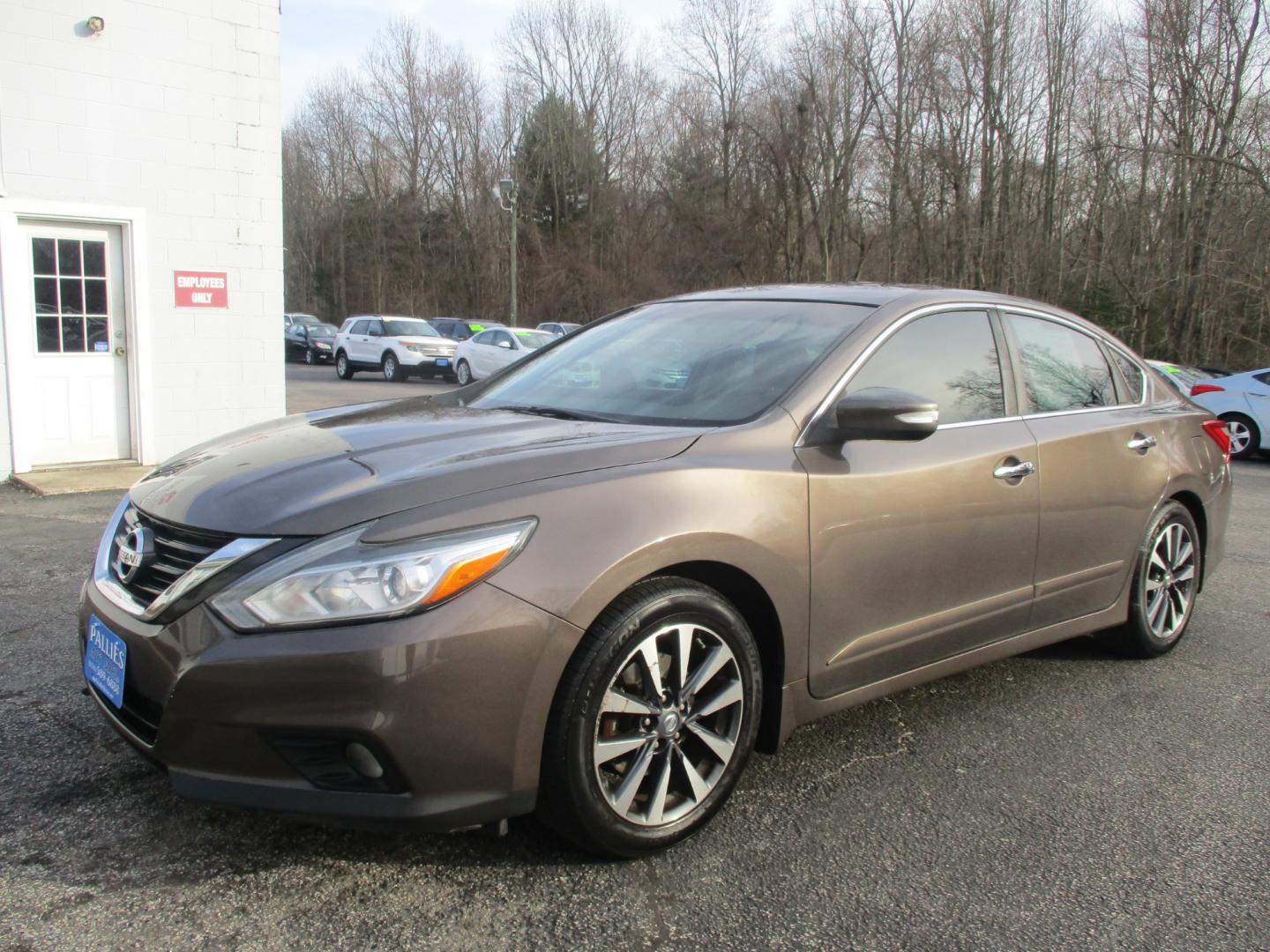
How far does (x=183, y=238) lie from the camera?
9.29 metres

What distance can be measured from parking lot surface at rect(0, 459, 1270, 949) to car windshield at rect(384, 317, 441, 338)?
22.6m

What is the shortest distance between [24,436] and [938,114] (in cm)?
3002

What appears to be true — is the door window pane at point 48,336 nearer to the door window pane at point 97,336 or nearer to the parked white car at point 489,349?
the door window pane at point 97,336

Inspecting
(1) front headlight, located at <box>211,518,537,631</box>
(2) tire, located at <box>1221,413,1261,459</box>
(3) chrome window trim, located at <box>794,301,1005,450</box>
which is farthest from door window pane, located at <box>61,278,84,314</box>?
(2) tire, located at <box>1221,413,1261,459</box>

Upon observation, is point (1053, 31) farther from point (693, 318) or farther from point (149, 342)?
point (693, 318)

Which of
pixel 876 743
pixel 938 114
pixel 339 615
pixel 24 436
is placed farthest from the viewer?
pixel 938 114

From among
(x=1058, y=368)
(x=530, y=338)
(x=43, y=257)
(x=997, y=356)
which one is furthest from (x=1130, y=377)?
(x=530, y=338)

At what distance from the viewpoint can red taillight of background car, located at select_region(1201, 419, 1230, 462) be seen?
4.66 m

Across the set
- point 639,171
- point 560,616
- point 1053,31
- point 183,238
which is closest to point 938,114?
point 1053,31

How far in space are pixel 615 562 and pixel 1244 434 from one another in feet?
43.3

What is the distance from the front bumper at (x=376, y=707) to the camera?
7.01ft

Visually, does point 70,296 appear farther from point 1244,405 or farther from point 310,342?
point 310,342

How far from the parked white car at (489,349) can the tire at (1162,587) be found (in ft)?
63.5

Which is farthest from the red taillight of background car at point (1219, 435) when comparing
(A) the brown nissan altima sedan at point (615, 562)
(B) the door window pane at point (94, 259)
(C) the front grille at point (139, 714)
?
(B) the door window pane at point (94, 259)
